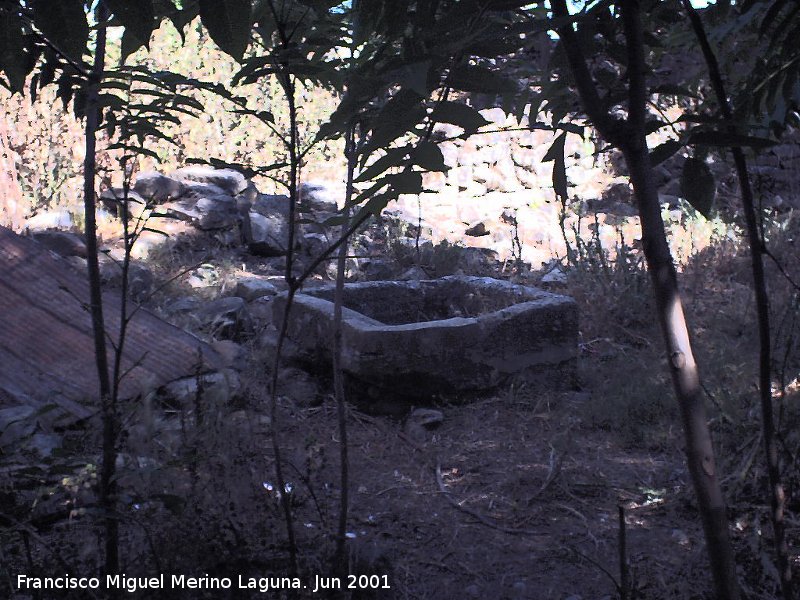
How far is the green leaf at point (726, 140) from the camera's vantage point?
1.12m

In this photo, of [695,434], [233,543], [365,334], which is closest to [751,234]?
[695,434]

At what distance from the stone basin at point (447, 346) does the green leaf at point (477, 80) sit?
9.14 feet

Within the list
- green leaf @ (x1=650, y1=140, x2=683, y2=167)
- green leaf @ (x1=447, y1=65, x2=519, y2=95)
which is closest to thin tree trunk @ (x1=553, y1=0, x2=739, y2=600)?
green leaf @ (x1=650, y1=140, x2=683, y2=167)

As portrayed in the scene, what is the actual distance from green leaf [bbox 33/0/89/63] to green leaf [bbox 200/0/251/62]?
0.14 m

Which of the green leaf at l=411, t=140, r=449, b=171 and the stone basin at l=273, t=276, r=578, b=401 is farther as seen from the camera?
the stone basin at l=273, t=276, r=578, b=401

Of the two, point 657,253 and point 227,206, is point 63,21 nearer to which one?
point 657,253

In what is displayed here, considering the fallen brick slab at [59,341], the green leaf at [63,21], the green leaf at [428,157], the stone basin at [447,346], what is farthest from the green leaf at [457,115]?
the stone basin at [447,346]

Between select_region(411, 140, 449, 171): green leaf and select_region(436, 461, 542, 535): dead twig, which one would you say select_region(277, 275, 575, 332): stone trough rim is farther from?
select_region(411, 140, 449, 171): green leaf

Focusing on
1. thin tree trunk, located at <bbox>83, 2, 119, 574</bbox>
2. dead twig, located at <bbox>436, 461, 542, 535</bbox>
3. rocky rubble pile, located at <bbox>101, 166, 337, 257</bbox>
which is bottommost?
dead twig, located at <bbox>436, 461, 542, 535</bbox>

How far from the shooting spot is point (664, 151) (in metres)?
1.23

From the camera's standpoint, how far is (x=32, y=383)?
3.32m

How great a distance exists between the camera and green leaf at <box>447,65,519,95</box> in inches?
43.4

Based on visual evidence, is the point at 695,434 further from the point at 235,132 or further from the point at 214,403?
the point at 235,132

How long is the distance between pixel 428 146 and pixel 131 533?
1.69 m
